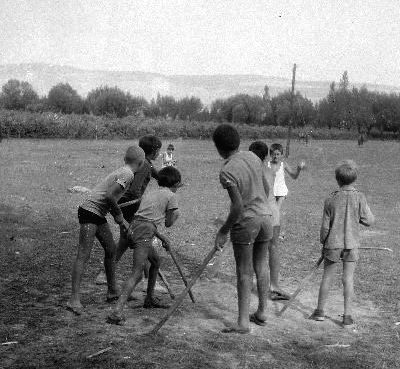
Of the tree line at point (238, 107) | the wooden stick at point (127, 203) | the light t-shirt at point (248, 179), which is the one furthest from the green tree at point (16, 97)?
the light t-shirt at point (248, 179)

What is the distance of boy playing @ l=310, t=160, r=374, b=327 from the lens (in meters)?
5.56

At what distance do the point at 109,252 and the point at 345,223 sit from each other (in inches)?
95.1

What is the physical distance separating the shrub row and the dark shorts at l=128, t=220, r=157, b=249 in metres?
50.3

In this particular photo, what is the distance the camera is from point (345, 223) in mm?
5566

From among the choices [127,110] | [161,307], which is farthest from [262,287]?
[127,110]

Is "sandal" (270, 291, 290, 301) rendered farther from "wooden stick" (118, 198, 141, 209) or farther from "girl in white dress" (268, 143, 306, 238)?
"wooden stick" (118, 198, 141, 209)

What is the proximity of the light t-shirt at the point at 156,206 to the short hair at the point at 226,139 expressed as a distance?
2.31 feet

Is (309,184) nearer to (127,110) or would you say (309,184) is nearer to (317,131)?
(317,131)

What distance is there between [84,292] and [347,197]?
3102mm

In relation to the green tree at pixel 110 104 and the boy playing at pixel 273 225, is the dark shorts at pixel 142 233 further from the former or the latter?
the green tree at pixel 110 104

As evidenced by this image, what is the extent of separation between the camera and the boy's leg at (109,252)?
5805 millimetres

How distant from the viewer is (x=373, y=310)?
6.17m

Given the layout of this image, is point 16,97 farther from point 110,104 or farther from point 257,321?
point 257,321

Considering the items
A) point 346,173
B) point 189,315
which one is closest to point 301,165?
point 346,173
